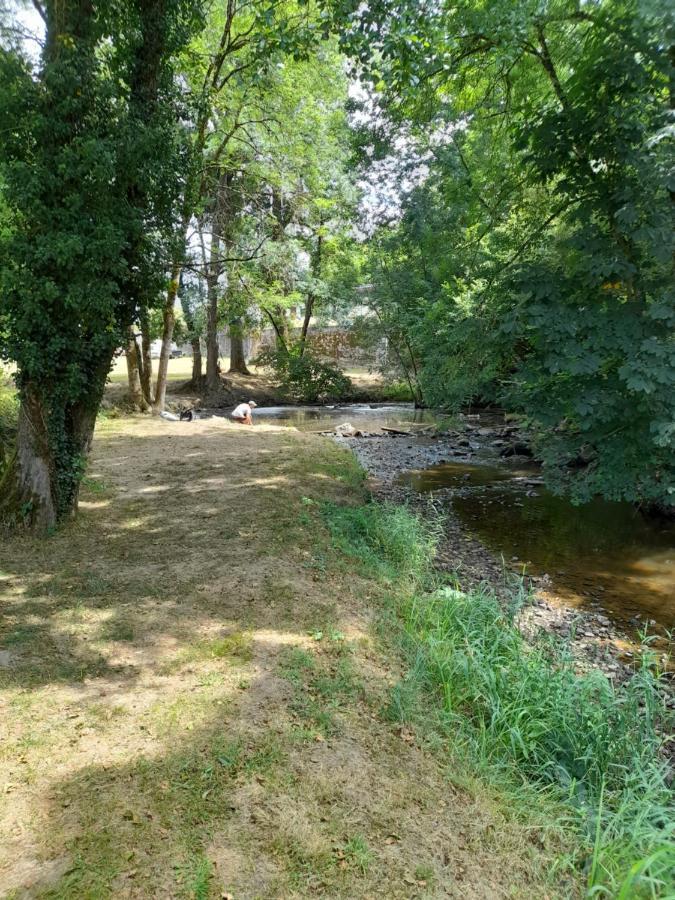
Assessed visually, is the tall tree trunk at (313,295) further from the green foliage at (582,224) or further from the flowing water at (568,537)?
the green foliage at (582,224)

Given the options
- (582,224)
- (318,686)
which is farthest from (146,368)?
(318,686)

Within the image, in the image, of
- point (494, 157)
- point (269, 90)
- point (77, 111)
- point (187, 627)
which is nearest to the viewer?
point (187, 627)

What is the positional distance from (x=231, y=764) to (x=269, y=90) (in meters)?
13.9

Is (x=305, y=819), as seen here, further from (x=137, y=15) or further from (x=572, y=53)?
(x=572, y=53)

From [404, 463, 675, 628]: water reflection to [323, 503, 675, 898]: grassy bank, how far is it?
187 centimetres

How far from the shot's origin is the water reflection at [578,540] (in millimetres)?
6172

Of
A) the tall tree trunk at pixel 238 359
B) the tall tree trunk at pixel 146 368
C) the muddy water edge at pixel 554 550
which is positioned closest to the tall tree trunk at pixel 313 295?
the tall tree trunk at pixel 238 359

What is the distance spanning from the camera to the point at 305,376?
84.3ft

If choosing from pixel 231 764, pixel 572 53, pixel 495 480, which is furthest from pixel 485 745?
pixel 495 480

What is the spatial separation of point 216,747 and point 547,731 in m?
2.08

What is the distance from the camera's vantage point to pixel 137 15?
5461 mm

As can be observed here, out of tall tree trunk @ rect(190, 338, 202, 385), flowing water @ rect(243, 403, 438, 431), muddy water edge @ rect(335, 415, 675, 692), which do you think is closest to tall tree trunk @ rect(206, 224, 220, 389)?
tall tree trunk @ rect(190, 338, 202, 385)

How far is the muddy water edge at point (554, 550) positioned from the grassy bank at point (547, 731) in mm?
725

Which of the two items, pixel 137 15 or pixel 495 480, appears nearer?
pixel 137 15
